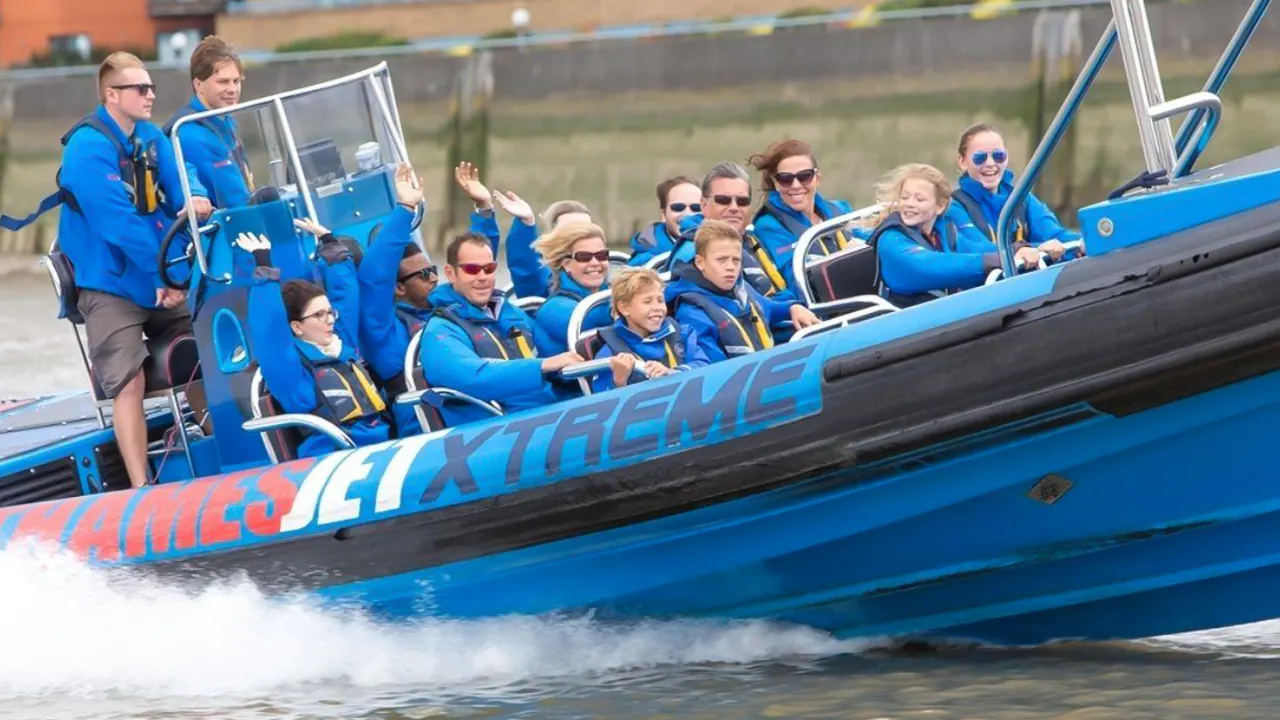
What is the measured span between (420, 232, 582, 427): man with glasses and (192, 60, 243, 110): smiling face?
86 cm

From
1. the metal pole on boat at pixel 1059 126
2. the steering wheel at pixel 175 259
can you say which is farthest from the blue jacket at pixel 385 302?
the metal pole on boat at pixel 1059 126

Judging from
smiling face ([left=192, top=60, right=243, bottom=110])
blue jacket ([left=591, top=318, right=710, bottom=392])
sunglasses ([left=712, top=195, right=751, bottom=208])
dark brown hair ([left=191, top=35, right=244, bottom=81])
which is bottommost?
blue jacket ([left=591, top=318, right=710, bottom=392])

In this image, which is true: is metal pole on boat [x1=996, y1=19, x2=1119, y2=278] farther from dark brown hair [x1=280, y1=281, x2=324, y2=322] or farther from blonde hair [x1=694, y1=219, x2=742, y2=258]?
dark brown hair [x1=280, y1=281, x2=324, y2=322]

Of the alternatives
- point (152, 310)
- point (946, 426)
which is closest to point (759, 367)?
point (946, 426)

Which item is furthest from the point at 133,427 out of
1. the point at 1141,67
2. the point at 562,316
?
the point at 1141,67

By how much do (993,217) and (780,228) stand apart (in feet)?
2.17

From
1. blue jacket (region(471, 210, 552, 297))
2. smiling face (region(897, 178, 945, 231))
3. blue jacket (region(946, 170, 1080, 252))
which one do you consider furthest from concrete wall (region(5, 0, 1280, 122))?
smiling face (region(897, 178, 945, 231))

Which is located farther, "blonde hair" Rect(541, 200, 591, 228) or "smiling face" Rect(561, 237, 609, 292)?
"blonde hair" Rect(541, 200, 591, 228)

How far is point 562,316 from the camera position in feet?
19.2

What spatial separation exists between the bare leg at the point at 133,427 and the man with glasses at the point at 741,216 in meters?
1.64

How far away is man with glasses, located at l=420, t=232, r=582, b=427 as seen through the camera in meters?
5.50

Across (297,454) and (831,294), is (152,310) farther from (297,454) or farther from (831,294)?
(831,294)

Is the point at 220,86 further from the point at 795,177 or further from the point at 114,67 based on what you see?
the point at 795,177

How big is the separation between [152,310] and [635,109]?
12.2m
